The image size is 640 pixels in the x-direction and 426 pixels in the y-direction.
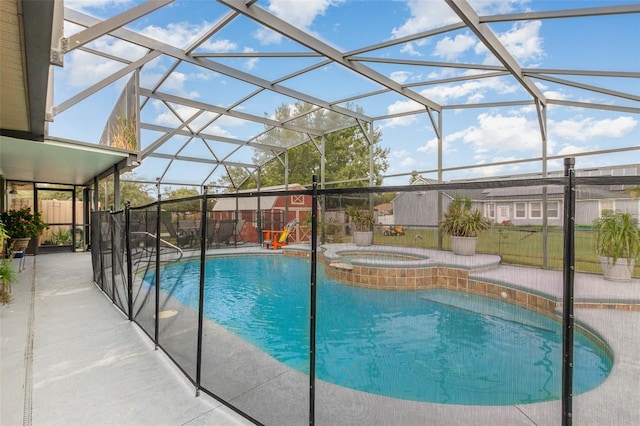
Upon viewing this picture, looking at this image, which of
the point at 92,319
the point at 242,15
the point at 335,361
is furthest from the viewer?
the point at 242,15

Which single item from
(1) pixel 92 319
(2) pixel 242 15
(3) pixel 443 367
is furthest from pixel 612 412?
(2) pixel 242 15

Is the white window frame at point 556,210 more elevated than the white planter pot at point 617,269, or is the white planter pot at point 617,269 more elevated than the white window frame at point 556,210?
the white window frame at point 556,210

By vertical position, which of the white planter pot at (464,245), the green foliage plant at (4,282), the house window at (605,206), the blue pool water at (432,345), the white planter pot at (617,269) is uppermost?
the house window at (605,206)

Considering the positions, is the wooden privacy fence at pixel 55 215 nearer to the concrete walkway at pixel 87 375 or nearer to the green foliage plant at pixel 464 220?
the concrete walkway at pixel 87 375

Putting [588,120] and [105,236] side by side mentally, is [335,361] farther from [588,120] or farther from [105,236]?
[588,120]

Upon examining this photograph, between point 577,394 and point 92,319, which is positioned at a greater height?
point 577,394

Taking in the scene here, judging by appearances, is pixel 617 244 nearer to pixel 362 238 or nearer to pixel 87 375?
pixel 362 238

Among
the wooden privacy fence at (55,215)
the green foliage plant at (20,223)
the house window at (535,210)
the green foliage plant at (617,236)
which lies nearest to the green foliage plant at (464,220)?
the house window at (535,210)

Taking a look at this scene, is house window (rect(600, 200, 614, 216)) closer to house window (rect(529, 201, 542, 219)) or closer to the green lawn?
the green lawn

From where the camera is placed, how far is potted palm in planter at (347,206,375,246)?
182 cm

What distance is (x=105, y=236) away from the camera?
5.95 m

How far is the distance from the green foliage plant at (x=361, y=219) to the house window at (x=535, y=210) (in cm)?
76

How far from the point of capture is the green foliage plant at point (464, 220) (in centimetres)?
155

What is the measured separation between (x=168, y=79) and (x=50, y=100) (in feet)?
11.6
